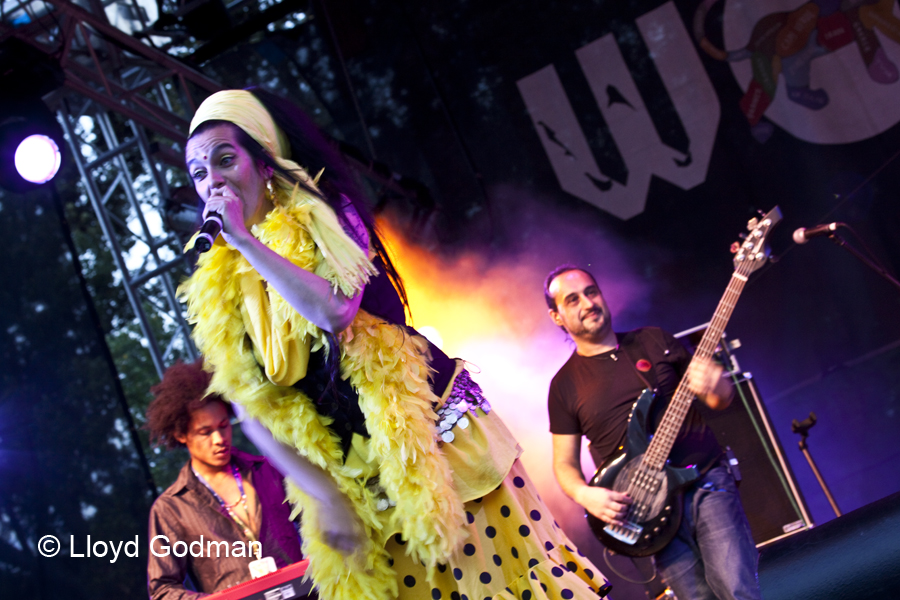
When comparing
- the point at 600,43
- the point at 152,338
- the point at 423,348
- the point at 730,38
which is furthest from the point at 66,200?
the point at 423,348

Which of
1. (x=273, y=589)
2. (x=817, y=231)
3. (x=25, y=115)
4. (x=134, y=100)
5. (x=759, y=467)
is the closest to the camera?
(x=273, y=589)

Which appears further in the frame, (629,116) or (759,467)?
(629,116)

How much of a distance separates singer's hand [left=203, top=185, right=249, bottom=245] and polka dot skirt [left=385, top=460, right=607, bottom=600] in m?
0.65

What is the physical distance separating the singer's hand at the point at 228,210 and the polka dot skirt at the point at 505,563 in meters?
0.65

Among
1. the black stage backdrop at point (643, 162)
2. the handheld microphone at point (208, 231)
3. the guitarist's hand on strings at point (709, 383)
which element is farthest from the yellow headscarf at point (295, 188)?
the black stage backdrop at point (643, 162)

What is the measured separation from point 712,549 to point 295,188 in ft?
7.41

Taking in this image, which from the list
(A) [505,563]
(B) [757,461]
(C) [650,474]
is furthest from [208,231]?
(B) [757,461]

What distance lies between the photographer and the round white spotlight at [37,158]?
12.2 ft

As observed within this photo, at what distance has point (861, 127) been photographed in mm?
5109

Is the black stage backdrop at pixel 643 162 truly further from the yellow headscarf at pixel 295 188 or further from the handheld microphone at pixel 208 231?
the handheld microphone at pixel 208 231

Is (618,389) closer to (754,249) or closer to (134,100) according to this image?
(754,249)

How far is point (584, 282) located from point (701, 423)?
91 cm

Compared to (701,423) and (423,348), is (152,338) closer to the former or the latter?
(701,423)

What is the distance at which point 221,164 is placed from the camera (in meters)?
1.38
